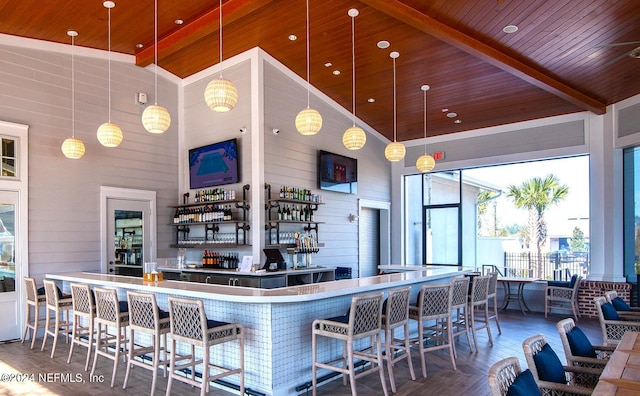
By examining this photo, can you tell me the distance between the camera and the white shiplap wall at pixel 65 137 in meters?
6.24

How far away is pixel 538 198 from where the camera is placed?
330 inches

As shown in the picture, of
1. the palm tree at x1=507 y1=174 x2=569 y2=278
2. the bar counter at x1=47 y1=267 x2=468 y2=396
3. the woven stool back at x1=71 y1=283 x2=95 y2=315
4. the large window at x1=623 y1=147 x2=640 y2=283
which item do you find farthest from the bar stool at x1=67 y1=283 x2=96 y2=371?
the large window at x1=623 y1=147 x2=640 y2=283

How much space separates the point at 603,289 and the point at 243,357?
21.2ft

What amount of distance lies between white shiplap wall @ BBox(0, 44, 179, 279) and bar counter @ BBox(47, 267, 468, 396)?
3.10 metres

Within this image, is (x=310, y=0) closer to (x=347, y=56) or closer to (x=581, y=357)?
(x=347, y=56)

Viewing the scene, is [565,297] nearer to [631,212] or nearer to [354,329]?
[631,212]

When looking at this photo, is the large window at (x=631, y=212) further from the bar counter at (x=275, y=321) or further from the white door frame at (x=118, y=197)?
the white door frame at (x=118, y=197)

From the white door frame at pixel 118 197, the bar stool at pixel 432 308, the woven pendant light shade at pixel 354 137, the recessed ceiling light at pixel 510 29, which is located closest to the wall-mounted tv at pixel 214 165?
the white door frame at pixel 118 197

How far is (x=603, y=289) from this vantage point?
24.1 ft

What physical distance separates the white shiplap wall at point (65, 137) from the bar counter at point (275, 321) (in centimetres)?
310

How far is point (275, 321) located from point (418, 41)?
169 inches

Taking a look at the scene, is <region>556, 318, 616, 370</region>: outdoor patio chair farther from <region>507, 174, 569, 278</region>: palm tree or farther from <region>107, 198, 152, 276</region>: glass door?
<region>107, 198, 152, 276</region>: glass door

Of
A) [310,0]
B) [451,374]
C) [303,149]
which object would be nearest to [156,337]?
[451,374]

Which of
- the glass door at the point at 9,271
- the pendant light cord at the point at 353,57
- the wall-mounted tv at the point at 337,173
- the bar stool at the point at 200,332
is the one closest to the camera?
the bar stool at the point at 200,332
